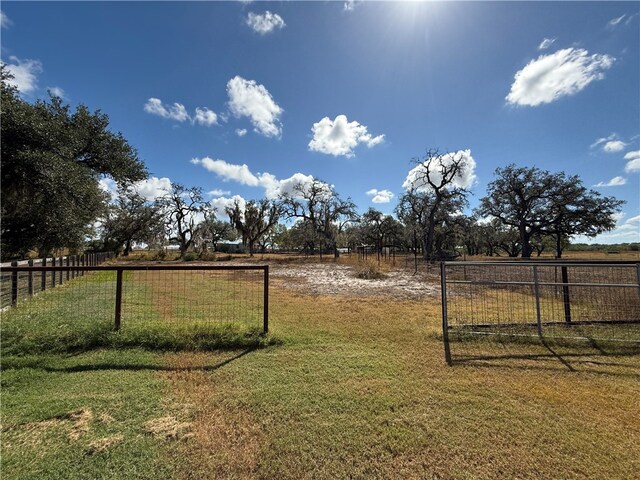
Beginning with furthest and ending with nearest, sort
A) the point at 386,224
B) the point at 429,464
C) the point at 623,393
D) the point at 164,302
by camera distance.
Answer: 1. the point at 386,224
2. the point at 164,302
3. the point at 623,393
4. the point at 429,464

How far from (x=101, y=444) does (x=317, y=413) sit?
1753 mm

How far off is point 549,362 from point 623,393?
79cm

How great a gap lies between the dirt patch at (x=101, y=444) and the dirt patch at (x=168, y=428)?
201mm

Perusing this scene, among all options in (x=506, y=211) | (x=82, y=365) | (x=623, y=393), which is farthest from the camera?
(x=506, y=211)

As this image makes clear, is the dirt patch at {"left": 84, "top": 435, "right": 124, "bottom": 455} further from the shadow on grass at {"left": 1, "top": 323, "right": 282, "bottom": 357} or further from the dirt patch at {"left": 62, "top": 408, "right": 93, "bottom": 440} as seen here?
the shadow on grass at {"left": 1, "top": 323, "right": 282, "bottom": 357}

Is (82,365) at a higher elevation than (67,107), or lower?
lower

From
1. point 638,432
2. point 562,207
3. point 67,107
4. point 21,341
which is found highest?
point 67,107

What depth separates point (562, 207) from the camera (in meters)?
Result: 30.7

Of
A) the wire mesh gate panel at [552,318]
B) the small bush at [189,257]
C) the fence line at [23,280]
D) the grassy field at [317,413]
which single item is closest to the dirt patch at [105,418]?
the grassy field at [317,413]

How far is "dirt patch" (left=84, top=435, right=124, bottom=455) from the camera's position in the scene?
2.08 meters

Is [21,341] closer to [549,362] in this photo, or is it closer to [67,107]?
[549,362]

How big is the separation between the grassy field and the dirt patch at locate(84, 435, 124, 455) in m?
0.01

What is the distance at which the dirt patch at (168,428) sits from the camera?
2250 millimetres

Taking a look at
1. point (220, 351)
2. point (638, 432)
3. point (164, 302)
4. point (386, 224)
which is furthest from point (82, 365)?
point (386, 224)
